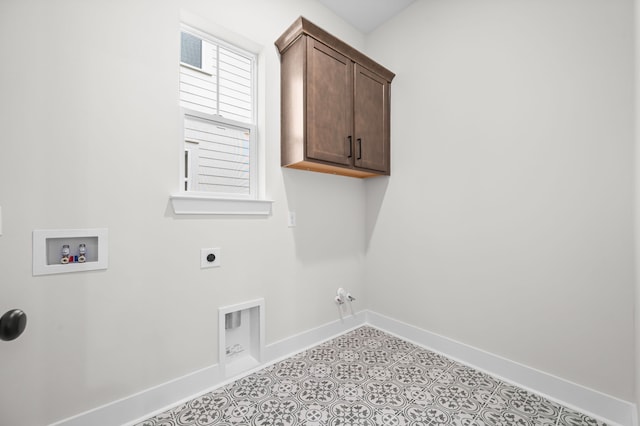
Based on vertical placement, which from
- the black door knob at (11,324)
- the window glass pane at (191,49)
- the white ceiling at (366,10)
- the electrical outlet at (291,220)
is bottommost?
the black door knob at (11,324)

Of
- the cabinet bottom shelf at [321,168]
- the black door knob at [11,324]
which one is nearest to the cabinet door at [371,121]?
the cabinet bottom shelf at [321,168]

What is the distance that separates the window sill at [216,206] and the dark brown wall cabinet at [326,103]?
1.21 ft

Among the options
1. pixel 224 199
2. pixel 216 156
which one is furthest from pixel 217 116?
pixel 224 199

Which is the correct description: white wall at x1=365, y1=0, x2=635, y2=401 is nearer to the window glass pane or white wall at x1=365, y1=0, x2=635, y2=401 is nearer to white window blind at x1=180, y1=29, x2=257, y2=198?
white window blind at x1=180, y1=29, x2=257, y2=198

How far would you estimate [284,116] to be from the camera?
1.92m

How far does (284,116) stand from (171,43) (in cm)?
75

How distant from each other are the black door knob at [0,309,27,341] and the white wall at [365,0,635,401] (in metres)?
2.16

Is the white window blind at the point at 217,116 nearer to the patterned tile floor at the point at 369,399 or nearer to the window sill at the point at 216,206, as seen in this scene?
the window sill at the point at 216,206

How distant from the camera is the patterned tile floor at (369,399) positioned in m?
1.36

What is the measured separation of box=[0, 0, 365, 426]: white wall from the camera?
44.3 inches

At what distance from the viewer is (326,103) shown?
187 cm

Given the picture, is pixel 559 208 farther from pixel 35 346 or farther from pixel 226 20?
pixel 35 346

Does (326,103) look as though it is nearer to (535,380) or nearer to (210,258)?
(210,258)

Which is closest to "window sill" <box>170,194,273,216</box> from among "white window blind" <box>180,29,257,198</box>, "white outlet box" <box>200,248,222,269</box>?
"white window blind" <box>180,29,257,198</box>
